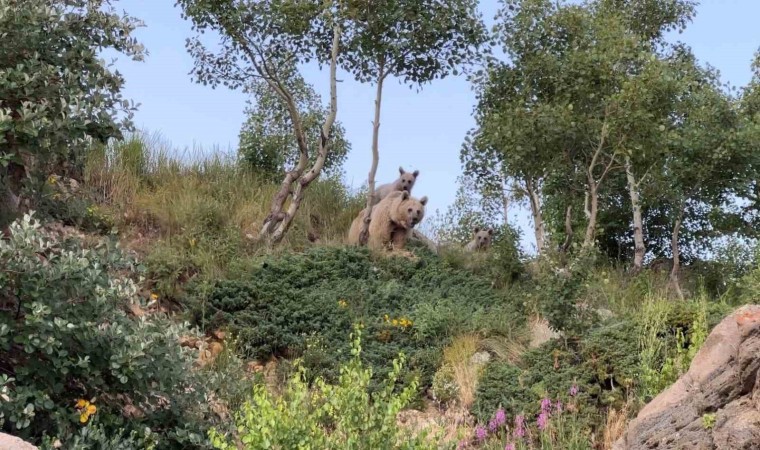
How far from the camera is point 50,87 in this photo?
7.75m

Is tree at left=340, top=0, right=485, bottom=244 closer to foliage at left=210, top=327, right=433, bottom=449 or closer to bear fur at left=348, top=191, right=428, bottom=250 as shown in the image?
bear fur at left=348, top=191, right=428, bottom=250

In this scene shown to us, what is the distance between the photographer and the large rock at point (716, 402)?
18.6 ft

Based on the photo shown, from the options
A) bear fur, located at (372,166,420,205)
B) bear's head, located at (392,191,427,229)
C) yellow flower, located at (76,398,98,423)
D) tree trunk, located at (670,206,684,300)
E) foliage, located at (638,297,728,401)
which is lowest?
yellow flower, located at (76,398,98,423)

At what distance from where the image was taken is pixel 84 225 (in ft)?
46.4

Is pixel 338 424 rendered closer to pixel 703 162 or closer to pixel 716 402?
pixel 716 402

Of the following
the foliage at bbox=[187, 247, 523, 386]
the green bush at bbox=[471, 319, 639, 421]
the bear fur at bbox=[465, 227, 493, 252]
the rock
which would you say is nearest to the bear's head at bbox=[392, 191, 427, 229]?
the foliage at bbox=[187, 247, 523, 386]

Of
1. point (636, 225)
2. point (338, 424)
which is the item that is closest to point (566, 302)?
point (338, 424)

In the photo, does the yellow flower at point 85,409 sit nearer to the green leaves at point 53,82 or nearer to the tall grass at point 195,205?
the green leaves at point 53,82

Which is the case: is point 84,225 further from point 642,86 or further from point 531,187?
point 642,86

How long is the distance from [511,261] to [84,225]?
7.34 m

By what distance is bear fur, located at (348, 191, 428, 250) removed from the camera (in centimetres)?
1736

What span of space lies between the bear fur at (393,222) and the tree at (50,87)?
9.37m

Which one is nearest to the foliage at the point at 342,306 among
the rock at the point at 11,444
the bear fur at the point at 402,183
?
the bear fur at the point at 402,183

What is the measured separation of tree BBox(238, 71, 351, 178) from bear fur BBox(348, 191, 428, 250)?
333cm
